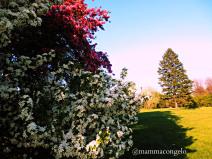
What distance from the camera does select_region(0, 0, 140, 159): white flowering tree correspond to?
714cm

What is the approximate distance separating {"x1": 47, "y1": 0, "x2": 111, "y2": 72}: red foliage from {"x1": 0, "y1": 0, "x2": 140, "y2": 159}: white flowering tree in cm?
136

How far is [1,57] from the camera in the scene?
7.78 meters

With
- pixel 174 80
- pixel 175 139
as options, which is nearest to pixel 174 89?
pixel 174 80

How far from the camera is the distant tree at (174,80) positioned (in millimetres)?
58062

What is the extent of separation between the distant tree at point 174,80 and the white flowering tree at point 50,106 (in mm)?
48765

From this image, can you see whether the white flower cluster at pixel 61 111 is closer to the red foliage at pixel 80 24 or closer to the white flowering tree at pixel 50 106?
A: the white flowering tree at pixel 50 106

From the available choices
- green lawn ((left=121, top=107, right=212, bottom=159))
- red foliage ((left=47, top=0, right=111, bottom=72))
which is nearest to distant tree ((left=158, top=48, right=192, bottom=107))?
green lawn ((left=121, top=107, right=212, bottom=159))

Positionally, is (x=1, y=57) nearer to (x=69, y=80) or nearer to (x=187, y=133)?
(x=69, y=80)

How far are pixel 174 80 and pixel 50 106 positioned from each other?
181ft

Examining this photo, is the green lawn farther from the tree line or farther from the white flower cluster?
the tree line

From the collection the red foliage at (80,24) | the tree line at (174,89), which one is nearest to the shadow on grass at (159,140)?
the red foliage at (80,24)

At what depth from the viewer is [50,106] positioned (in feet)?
26.0

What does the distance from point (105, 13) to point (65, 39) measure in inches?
76.0

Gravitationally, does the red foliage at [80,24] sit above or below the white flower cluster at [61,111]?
above
